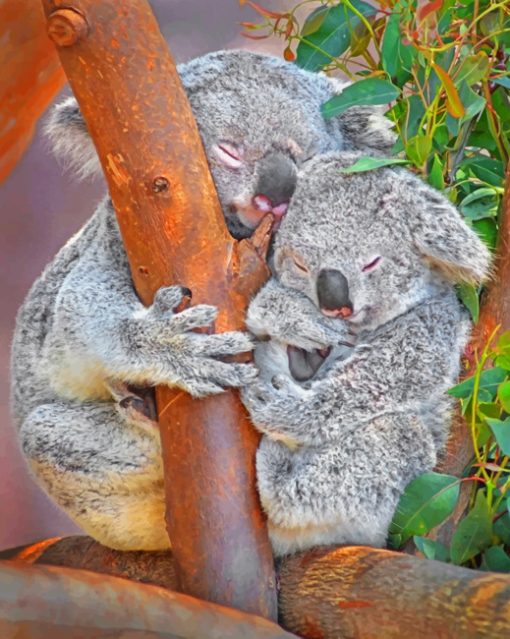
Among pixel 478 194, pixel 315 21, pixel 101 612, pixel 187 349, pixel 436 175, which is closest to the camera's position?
pixel 101 612

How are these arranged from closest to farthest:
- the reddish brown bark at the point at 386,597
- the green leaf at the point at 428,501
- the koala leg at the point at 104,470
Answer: the reddish brown bark at the point at 386,597, the green leaf at the point at 428,501, the koala leg at the point at 104,470

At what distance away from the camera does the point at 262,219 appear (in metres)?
2.54

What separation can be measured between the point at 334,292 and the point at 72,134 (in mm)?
1017

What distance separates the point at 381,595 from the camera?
2.09 meters

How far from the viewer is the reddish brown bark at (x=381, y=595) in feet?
6.18

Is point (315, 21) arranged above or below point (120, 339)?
above

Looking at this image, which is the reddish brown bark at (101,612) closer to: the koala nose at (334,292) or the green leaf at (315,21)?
the koala nose at (334,292)

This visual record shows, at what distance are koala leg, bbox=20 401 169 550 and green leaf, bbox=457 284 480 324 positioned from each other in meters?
0.81

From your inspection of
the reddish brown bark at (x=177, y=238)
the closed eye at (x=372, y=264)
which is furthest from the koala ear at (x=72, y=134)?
the closed eye at (x=372, y=264)

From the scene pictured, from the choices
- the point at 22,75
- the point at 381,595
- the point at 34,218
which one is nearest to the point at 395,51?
the point at 381,595

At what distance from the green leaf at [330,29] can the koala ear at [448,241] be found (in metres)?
0.68

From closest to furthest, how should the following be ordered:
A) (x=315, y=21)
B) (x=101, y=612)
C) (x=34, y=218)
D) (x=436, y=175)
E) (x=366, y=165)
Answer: (x=101, y=612)
(x=366, y=165)
(x=436, y=175)
(x=315, y=21)
(x=34, y=218)

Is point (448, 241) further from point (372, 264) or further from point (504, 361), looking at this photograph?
point (504, 361)

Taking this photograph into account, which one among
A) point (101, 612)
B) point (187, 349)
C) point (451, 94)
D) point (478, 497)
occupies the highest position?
point (451, 94)
